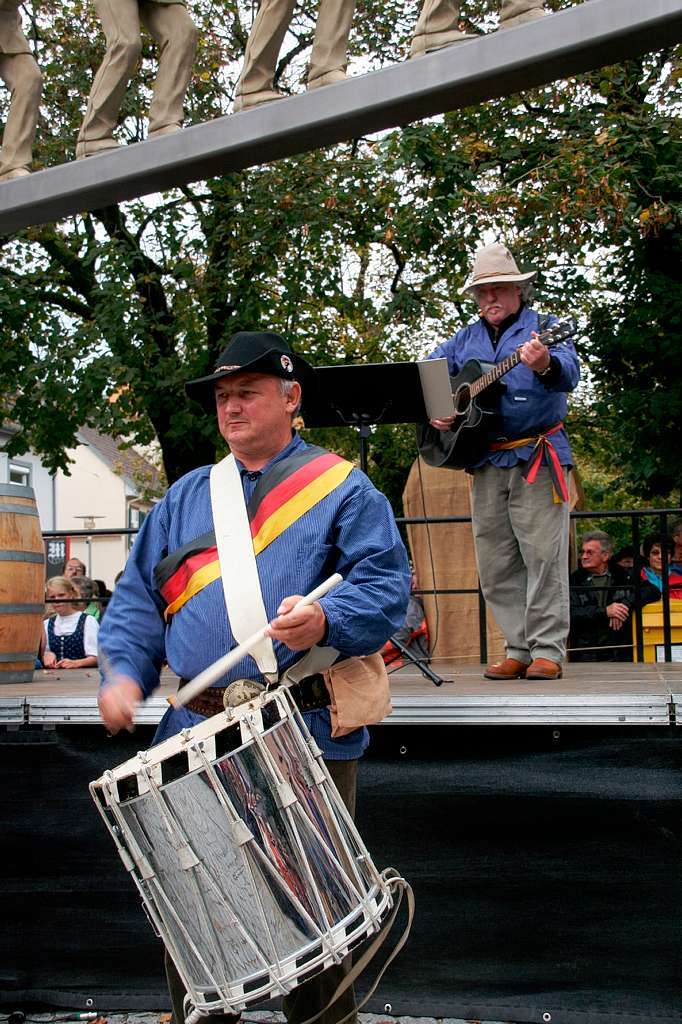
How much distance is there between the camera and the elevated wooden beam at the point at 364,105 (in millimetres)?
3939

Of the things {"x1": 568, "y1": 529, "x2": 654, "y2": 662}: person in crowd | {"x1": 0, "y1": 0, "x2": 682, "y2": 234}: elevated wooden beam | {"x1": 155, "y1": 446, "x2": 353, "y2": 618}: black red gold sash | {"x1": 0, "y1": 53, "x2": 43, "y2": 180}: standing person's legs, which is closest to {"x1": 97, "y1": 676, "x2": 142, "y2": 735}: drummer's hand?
{"x1": 155, "y1": 446, "x2": 353, "y2": 618}: black red gold sash

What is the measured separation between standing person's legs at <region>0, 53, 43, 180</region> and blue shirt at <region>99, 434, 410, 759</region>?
2.48 m

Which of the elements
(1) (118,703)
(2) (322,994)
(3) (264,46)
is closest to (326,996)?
(2) (322,994)

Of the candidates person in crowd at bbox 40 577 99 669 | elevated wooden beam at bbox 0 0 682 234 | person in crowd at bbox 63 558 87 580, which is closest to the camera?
elevated wooden beam at bbox 0 0 682 234

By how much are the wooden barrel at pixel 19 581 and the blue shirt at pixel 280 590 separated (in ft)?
8.52

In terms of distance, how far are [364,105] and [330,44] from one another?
475mm

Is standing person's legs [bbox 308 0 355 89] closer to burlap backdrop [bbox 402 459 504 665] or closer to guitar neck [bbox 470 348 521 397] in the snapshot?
guitar neck [bbox 470 348 521 397]

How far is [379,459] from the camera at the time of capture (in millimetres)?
20281

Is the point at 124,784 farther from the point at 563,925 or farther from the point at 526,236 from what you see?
the point at 526,236

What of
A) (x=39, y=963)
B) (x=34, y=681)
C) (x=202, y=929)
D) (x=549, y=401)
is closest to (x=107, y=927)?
(x=39, y=963)

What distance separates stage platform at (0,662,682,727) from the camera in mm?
4453

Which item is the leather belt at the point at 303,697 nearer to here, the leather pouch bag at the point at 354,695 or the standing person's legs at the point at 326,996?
the leather pouch bag at the point at 354,695

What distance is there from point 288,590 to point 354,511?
308 mm

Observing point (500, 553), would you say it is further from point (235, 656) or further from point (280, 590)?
point (235, 656)
